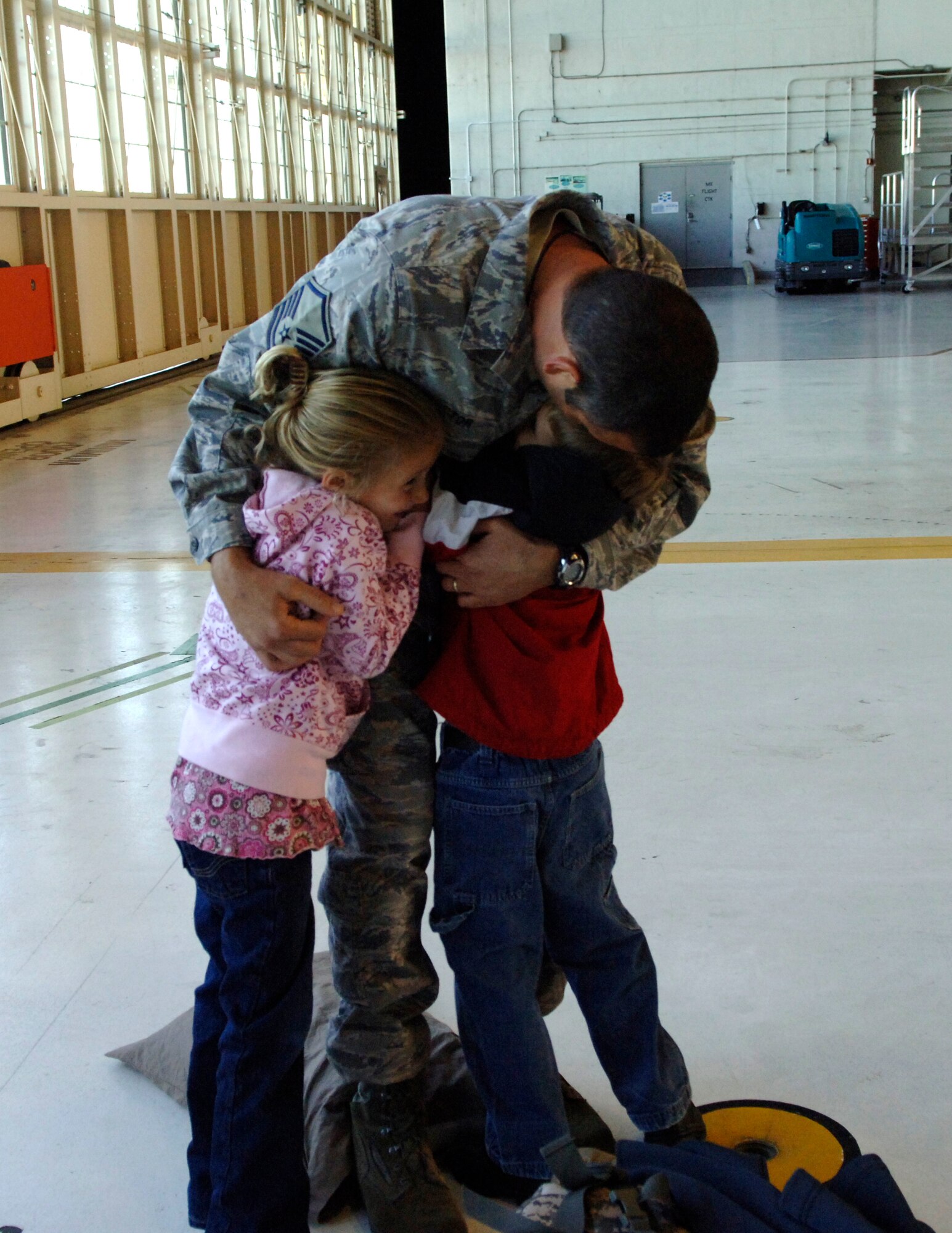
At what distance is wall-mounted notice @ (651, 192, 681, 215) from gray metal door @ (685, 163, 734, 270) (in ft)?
0.71

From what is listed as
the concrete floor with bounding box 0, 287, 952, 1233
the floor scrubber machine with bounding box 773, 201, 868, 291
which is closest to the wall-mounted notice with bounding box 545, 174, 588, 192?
the floor scrubber machine with bounding box 773, 201, 868, 291

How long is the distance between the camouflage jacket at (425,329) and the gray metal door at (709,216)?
850 inches

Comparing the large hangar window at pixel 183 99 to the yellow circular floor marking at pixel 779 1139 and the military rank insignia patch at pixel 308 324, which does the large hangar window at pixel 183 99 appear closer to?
the military rank insignia patch at pixel 308 324

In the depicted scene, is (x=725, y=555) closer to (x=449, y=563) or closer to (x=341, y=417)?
(x=449, y=563)

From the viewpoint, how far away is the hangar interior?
1.89m

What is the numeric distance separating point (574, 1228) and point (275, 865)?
1.90ft

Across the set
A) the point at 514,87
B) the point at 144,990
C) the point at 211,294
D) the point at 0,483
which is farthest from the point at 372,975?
the point at 514,87

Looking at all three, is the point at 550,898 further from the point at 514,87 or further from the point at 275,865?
the point at 514,87

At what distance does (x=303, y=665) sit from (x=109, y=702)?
213 cm

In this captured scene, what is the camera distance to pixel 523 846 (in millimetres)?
1571

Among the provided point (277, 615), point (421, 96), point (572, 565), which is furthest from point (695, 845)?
point (421, 96)

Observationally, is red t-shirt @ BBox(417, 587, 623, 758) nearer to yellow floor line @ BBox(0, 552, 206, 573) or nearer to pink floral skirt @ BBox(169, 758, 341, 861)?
pink floral skirt @ BBox(169, 758, 341, 861)

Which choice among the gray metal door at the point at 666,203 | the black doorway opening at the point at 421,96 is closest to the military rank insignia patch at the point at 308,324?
the black doorway opening at the point at 421,96

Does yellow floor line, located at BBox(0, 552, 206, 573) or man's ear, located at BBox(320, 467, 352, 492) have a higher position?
man's ear, located at BBox(320, 467, 352, 492)
